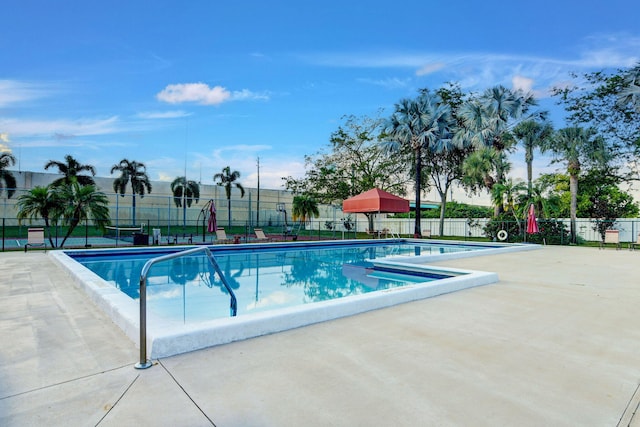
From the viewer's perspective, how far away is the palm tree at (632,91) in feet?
62.1

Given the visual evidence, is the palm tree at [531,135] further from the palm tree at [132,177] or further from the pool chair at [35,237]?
the palm tree at [132,177]

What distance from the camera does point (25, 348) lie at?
9.90ft

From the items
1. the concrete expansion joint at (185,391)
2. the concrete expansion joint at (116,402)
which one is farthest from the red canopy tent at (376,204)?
the concrete expansion joint at (116,402)

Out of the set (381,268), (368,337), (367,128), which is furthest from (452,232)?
(368,337)

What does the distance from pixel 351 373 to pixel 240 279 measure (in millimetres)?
6285

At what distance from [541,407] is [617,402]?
496 mm

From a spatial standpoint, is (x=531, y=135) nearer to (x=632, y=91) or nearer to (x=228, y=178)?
(x=632, y=91)

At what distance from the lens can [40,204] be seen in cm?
1361

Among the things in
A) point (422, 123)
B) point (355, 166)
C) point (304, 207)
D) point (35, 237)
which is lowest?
point (35, 237)

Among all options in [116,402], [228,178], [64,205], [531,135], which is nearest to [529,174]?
[531,135]

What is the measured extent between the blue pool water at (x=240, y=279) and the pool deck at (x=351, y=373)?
6.38ft

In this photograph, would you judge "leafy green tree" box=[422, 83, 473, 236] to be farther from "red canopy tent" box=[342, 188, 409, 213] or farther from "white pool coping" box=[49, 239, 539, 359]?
"white pool coping" box=[49, 239, 539, 359]

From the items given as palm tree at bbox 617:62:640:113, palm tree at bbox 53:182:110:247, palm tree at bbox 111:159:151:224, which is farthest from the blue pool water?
palm tree at bbox 111:159:151:224

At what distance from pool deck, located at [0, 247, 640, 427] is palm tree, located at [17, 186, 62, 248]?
11500 millimetres
